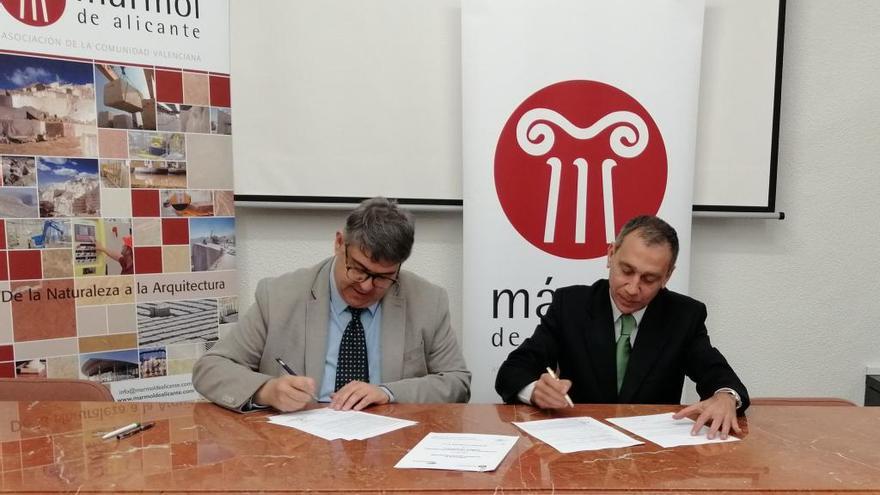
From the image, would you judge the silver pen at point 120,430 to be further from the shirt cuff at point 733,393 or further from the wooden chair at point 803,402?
the wooden chair at point 803,402

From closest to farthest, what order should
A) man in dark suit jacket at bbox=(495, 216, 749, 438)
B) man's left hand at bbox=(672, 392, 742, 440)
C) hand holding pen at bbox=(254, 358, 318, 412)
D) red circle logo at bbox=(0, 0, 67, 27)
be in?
man's left hand at bbox=(672, 392, 742, 440), hand holding pen at bbox=(254, 358, 318, 412), man in dark suit jacket at bbox=(495, 216, 749, 438), red circle logo at bbox=(0, 0, 67, 27)

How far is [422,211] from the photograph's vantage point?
10.4 feet

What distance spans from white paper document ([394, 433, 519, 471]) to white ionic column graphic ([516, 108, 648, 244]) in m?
1.59

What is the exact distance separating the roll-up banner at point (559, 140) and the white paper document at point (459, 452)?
1.41 metres

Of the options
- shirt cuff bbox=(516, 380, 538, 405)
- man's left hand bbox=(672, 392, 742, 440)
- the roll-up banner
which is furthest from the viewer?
the roll-up banner

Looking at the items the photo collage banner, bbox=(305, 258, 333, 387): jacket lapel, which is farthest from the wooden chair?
the photo collage banner

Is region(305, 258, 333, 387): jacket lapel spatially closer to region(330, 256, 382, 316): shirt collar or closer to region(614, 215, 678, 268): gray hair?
region(330, 256, 382, 316): shirt collar

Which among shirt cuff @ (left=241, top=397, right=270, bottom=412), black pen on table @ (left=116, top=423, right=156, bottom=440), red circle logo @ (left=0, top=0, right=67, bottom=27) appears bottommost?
shirt cuff @ (left=241, top=397, right=270, bottom=412)

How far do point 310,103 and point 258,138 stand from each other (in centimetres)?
32

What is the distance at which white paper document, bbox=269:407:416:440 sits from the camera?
4.86ft

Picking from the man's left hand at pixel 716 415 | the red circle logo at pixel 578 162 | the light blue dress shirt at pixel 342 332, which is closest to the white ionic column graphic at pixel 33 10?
the light blue dress shirt at pixel 342 332

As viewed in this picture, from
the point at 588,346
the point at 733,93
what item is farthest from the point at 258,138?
the point at 733,93

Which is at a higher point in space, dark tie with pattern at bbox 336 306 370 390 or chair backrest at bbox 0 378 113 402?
dark tie with pattern at bbox 336 306 370 390

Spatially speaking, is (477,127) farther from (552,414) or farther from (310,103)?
(552,414)
